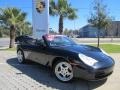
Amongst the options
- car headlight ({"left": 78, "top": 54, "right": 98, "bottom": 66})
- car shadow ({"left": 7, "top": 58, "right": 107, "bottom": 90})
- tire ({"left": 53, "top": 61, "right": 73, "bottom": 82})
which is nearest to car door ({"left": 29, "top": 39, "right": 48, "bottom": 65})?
car shadow ({"left": 7, "top": 58, "right": 107, "bottom": 90})

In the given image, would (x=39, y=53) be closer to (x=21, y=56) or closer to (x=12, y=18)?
(x=21, y=56)

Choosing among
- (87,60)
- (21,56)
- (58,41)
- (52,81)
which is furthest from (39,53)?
(87,60)

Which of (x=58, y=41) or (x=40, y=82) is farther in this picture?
(x=58, y=41)

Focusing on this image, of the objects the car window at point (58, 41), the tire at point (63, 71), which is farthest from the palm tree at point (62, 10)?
the tire at point (63, 71)

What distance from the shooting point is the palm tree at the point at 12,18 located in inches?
844

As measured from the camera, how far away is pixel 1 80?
7.16 metres

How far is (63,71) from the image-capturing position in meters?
7.12

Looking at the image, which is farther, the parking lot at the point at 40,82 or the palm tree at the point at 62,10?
the palm tree at the point at 62,10

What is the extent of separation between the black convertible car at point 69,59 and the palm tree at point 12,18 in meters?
13.2

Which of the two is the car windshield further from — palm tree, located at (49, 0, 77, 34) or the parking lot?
palm tree, located at (49, 0, 77, 34)

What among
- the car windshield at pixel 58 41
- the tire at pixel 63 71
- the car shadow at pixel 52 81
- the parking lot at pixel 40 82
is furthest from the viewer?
the car windshield at pixel 58 41

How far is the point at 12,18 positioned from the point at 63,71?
49.9 feet

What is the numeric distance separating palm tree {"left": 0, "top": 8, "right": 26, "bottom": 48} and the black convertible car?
43.4 feet

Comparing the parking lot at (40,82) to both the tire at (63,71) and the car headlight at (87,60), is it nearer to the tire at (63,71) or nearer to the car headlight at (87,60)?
the tire at (63,71)
